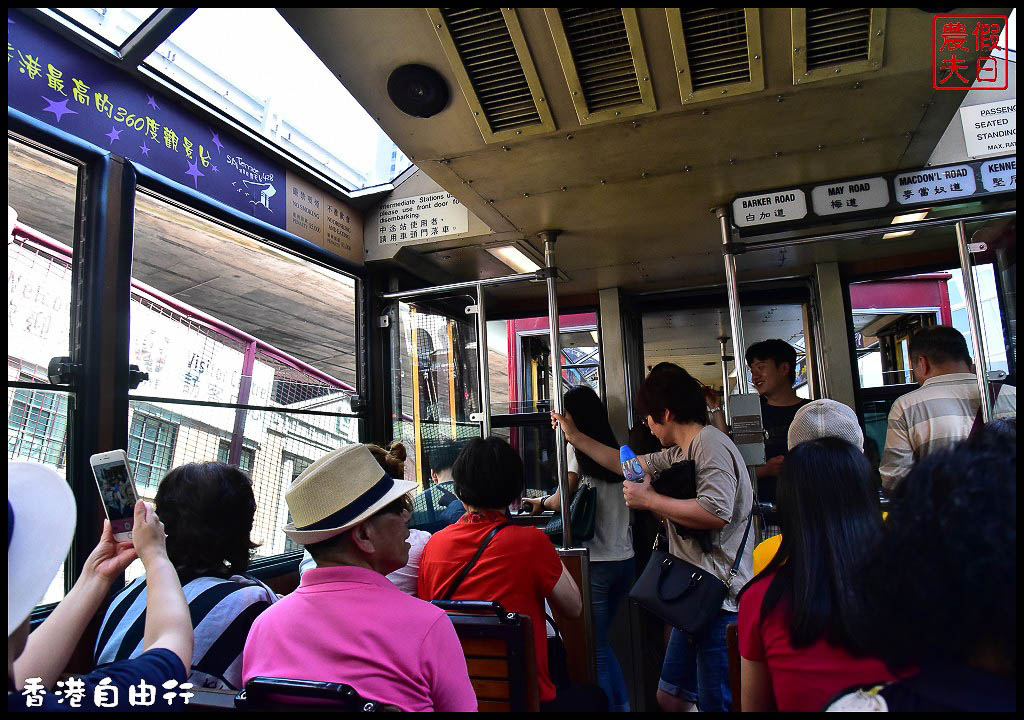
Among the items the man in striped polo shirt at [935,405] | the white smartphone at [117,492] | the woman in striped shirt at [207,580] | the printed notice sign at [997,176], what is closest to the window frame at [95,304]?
the woman in striped shirt at [207,580]

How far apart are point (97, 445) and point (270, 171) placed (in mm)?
1567

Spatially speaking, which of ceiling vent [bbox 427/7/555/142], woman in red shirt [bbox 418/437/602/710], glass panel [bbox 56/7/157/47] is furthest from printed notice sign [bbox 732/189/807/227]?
glass panel [bbox 56/7/157/47]

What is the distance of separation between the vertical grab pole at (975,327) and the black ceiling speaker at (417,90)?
2.27m

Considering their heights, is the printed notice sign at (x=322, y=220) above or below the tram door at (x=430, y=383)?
above

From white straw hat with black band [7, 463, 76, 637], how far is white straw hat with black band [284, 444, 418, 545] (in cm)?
48

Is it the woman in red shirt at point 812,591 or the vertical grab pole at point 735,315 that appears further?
the vertical grab pole at point 735,315

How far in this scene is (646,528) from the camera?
12.2 ft

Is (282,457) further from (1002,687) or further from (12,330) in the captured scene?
(1002,687)

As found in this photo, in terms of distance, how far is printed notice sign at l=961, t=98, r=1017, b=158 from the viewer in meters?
2.75

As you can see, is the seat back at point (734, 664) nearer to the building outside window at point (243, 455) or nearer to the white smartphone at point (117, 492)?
the white smartphone at point (117, 492)

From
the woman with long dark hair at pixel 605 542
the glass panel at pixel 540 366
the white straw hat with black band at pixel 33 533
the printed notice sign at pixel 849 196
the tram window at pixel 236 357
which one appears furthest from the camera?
the glass panel at pixel 540 366

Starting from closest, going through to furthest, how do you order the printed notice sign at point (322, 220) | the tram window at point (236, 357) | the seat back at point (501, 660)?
the seat back at point (501, 660), the tram window at point (236, 357), the printed notice sign at point (322, 220)

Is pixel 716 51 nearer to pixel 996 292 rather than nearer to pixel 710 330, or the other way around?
pixel 996 292

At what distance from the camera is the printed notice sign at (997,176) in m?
2.46
